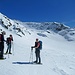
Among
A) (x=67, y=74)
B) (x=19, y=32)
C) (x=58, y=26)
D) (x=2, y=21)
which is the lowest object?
(x=67, y=74)

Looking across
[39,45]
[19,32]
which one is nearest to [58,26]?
[19,32]

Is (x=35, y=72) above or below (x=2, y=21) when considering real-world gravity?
below

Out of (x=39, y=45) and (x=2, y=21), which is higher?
(x=2, y=21)

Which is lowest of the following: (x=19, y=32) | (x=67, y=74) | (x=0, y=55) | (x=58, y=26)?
(x=67, y=74)

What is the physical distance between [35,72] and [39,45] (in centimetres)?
256

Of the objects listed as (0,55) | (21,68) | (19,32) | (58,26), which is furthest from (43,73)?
(58,26)

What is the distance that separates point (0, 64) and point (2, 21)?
3399 centimetres

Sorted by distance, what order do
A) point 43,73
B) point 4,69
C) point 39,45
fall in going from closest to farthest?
point 4,69, point 43,73, point 39,45

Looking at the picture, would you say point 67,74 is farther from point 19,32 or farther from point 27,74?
point 19,32

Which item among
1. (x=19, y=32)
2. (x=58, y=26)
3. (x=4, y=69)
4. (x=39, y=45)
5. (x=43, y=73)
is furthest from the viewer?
(x=58, y=26)

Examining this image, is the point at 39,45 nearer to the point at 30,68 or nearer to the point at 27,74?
the point at 30,68

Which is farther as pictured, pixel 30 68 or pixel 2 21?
pixel 2 21

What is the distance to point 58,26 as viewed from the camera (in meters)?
132

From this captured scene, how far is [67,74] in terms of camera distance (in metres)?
12.7
